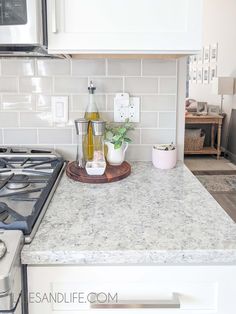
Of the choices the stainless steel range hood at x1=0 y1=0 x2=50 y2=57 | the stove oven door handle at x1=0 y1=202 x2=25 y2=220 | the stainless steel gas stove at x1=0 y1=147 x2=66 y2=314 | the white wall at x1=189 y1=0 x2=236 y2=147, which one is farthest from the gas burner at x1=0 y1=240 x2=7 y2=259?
the white wall at x1=189 y1=0 x2=236 y2=147

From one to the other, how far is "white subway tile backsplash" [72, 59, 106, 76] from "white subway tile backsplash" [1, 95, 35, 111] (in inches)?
8.0

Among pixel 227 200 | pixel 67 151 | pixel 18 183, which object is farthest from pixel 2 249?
pixel 227 200

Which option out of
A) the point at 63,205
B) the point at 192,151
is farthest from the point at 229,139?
the point at 63,205

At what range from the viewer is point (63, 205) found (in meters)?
0.98

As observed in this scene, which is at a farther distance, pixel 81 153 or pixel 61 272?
pixel 81 153

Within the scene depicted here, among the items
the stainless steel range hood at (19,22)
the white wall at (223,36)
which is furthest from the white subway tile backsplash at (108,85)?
the white wall at (223,36)

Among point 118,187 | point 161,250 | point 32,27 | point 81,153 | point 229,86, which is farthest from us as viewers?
point 229,86

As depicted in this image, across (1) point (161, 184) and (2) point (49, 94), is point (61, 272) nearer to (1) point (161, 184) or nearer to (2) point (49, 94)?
(1) point (161, 184)

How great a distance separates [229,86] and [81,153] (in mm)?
4225

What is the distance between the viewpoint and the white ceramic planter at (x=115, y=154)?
129 centimetres

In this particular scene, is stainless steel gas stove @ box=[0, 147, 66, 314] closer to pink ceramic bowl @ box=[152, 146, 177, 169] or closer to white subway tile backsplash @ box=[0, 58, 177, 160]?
white subway tile backsplash @ box=[0, 58, 177, 160]

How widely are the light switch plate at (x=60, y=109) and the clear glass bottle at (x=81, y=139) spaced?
0.13 meters

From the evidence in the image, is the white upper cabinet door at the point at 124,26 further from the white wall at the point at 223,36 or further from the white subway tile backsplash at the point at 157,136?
the white wall at the point at 223,36

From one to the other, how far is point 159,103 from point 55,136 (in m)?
Result: 0.44
